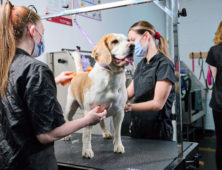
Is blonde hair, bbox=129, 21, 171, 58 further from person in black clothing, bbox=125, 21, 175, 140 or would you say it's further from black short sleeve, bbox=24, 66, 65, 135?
black short sleeve, bbox=24, 66, 65, 135

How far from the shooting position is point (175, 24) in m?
0.90

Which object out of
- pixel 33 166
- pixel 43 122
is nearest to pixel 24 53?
pixel 43 122

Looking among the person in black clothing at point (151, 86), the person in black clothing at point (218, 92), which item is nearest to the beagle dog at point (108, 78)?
the person in black clothing at point (151, 86)

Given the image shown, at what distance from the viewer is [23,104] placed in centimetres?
66

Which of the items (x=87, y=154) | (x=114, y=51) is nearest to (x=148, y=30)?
(x=114, y=51)

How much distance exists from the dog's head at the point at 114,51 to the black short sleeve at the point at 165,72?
32 centimetres

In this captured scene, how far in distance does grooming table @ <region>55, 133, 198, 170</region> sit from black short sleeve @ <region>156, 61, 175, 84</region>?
0.36 metres

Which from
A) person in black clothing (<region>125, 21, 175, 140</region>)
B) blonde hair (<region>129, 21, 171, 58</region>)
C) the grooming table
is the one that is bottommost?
the grooming table

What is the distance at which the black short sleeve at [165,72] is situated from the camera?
1167 millimetres

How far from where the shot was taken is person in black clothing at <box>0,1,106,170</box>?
0.65 meters

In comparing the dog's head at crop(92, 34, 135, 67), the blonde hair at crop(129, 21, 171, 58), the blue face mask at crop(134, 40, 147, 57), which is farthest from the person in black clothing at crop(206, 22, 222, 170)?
the dog's head at crop(92, 34, 135, 67)

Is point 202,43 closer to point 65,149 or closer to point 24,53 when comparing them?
point 65,149

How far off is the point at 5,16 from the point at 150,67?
33.9 inches

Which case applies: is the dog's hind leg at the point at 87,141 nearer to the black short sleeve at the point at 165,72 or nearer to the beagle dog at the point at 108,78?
the beagle dog at the point at 108,78
